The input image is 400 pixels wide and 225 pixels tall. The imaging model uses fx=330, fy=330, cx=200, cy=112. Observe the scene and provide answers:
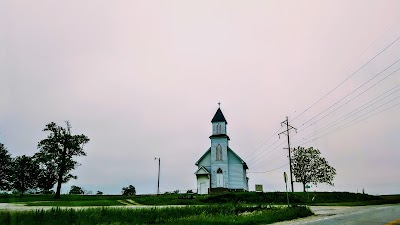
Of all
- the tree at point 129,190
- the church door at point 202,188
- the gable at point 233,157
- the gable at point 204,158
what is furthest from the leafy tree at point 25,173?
the gable at point 233,157

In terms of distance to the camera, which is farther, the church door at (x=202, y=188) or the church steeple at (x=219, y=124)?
the church steeple at (x=219, y=124)

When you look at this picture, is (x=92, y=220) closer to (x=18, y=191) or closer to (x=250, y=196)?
(x=250, y=196)

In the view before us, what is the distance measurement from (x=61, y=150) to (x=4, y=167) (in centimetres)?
2333

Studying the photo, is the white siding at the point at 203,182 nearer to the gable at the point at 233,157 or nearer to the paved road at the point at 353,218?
the gable at the point at 233,157

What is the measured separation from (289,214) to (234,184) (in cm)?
4075

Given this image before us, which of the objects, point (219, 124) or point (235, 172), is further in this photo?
point (219, 124)

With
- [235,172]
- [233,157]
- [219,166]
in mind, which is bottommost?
[235,172]

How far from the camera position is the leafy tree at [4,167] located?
72.6m

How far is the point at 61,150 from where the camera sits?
60.3 m

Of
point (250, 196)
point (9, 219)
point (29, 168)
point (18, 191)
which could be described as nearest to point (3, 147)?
point (29, 168)

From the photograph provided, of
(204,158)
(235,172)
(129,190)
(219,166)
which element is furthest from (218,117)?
(129,190)

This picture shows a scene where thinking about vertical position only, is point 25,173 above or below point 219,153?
below

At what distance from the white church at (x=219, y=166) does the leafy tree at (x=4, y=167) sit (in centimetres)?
4381

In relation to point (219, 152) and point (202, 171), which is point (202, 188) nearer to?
point (202, 171)
